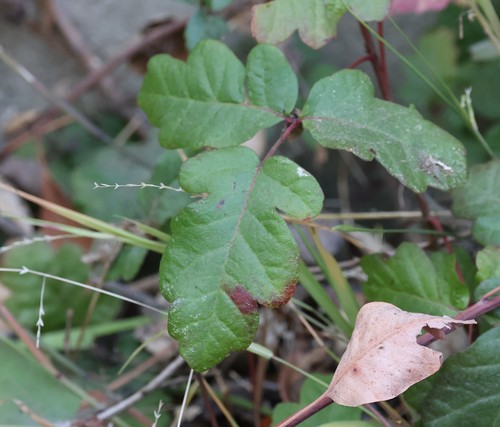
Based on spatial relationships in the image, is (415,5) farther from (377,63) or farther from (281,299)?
(281,299)

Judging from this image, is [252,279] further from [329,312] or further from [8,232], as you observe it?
[8,232]

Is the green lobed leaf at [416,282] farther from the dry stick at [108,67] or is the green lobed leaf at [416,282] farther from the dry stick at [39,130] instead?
the dry stick at [39,130]

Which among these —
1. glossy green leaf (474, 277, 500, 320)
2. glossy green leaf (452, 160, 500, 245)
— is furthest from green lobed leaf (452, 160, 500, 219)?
glossy green leaf (474, 277, 500, 320)

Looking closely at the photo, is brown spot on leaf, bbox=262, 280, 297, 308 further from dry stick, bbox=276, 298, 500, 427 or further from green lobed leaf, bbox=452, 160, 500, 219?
green lobed leaf, bbox=452, 160, 500, 219

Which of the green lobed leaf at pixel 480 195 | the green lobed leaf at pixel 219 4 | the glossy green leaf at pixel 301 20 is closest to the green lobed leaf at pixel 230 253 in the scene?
the glossy green leaf at pixel 301 20

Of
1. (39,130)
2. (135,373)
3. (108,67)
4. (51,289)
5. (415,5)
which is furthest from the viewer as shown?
(39,130)

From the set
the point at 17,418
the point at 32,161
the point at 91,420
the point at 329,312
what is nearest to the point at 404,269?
the point at 329,312

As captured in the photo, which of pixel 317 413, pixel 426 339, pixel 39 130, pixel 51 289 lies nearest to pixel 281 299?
pixel 426 339
